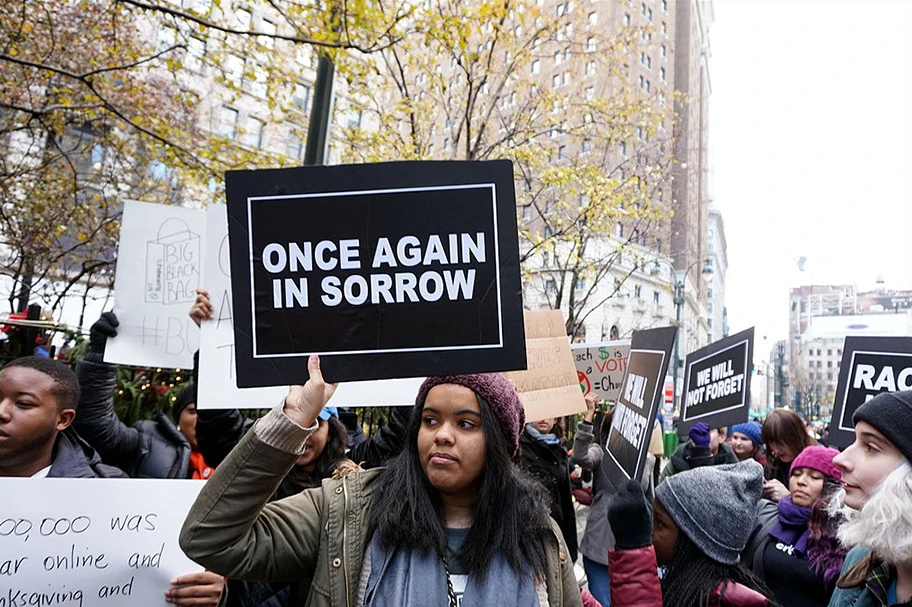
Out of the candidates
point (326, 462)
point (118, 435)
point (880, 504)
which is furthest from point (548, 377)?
point (118, 435)

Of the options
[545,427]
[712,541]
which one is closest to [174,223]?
[545,427]

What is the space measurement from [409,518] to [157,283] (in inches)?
89.3

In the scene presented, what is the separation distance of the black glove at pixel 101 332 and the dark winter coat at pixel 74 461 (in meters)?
0.59

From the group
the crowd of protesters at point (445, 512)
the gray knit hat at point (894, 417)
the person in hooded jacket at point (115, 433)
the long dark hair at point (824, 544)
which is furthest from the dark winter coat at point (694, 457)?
the person in hooded jacket at point (115, 433)

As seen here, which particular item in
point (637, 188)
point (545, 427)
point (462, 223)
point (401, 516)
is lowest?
point (545, 427)

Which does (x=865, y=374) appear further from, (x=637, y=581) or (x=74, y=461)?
(x=74, y=461)

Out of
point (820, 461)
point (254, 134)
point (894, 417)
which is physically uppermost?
point (254, 134)

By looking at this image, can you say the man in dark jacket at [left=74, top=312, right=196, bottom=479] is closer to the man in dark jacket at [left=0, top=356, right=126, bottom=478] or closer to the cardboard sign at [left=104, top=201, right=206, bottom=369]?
the cardboard sign at [left=104, top=201, right=206, bottom=369]

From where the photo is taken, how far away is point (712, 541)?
2404mm

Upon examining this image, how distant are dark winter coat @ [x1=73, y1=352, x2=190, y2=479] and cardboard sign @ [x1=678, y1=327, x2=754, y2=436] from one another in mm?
3146

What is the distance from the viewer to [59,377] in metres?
2.64

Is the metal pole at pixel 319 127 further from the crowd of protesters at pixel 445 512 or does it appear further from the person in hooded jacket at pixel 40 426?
the person in hooded jacket at pixel 40 426

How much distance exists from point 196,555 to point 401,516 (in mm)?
511

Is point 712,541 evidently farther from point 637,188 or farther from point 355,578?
point 637,188
